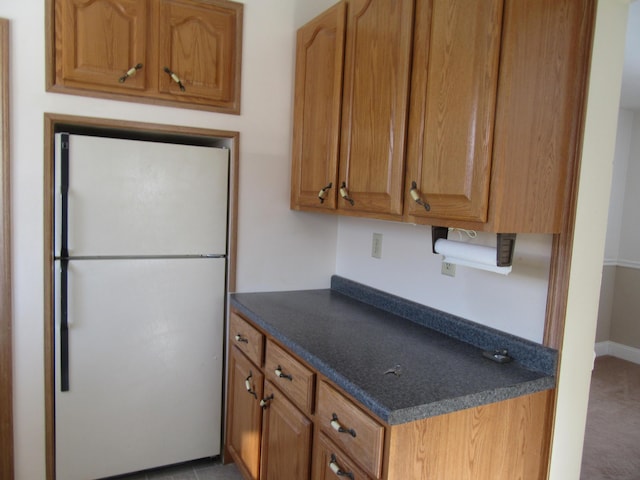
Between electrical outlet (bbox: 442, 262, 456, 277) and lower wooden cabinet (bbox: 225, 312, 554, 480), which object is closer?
lower wooden cabinet (bbox: 225, 312, 554, 480)

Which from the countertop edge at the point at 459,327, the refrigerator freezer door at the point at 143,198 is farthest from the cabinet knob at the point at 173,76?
the countertop edge at the point at 459,327

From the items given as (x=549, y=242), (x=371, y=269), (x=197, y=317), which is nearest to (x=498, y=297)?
(x=549, y=242)

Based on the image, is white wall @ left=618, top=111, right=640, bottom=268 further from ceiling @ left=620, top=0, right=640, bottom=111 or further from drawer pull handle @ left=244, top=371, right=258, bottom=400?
drawer pull handle @ left=244, top=371, right=258, bottom=400

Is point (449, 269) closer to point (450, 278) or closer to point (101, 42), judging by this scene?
point (450, 278)

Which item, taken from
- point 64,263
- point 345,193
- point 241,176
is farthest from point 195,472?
point 345,193

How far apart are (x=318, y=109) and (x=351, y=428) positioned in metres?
1.40

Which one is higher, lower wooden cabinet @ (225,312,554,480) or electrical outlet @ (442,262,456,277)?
electrical outlet @ (442,262,456,277)

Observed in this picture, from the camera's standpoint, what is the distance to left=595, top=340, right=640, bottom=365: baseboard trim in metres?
4.38

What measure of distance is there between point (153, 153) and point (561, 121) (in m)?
1.66

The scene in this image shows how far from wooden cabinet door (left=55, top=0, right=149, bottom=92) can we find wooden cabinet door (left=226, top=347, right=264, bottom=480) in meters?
1.37

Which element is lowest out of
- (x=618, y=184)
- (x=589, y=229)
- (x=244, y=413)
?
(x=244, y=413)

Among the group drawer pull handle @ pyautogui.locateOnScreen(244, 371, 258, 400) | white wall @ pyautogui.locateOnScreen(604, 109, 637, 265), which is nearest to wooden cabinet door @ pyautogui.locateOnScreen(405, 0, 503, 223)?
drawer pull handle @ pyautogui.locateOnScreen(244, 371, 258, 400)

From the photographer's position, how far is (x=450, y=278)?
1902mm

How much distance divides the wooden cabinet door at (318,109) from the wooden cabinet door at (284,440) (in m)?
0.84
